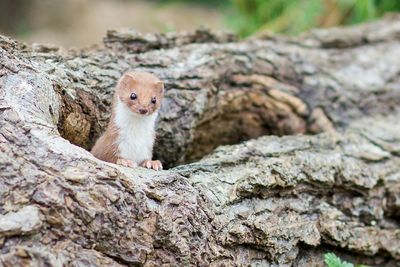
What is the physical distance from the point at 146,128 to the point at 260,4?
3581 mm

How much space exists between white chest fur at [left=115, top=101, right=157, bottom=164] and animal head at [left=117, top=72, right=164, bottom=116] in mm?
53

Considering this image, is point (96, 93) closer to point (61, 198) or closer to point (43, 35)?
point (61, 198)

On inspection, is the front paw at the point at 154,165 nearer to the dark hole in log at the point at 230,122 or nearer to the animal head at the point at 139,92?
the animal head at the point at 139,92

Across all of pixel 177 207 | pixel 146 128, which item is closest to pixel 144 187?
pixel 177 207

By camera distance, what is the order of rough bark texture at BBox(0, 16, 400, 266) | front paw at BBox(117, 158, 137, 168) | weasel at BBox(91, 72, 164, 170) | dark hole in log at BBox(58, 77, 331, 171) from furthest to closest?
1. dark hole in log at BBox(58, 77, 331, 171)
2. weasel at BBox(91, 72, 164, 170)
3. front paw at BBox(117, 158, 137, 168)
4. rough bark texture at BBox(0, 16, 400, 266)

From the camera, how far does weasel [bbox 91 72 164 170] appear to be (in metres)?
3.87

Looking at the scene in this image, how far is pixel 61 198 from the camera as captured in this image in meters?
2.71

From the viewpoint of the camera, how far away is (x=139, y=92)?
12.7 ft

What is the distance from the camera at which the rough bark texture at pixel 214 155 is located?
9.01 ft

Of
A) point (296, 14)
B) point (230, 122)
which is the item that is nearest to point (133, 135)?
point (230, 122)

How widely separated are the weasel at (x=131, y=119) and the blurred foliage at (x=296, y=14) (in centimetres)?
314

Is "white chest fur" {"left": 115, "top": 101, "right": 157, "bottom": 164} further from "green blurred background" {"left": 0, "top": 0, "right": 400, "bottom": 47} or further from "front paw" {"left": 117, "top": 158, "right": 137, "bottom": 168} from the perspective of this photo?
"green blurred background" {"left": 0, "top": 0, "right": 400, "bottom": 47}

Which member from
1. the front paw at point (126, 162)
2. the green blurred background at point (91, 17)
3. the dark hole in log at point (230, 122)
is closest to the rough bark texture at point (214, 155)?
the dark hole in log at point (230, 122)

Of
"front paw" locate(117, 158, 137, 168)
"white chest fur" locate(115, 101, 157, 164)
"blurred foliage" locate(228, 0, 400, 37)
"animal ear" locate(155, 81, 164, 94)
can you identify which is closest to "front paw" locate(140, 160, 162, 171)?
"front paw" locate(117, 158, 137, 168)
